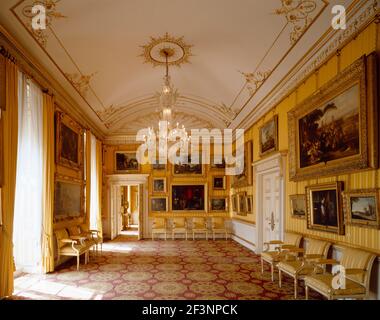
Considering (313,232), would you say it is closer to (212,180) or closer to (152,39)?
(152,39)

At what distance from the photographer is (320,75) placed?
18.2ft

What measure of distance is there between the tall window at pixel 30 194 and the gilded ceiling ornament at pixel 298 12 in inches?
202

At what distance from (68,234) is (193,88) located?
5643 millimetres

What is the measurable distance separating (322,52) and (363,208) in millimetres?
2904

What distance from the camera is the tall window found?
6233 mm

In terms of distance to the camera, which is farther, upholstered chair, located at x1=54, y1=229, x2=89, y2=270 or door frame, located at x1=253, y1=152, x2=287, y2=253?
door frame, located at x1=253, y1=152, x2=287, y2=253

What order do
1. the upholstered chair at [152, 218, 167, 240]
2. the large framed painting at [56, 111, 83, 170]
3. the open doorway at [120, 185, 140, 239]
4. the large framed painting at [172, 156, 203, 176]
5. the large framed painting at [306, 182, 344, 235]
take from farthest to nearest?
the open doorway at [120, 185, 140, 239] → the large framed painting at [172, 156, 203, 176] → the upholstered chair at [152, 218, 167, 240] → the large framed painting at [56, 111, 83, 170] → the large framed painting at [306, 182, 344, 235]

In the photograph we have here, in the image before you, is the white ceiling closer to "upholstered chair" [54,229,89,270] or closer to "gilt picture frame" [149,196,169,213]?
"upholstered chair" [54,229,89,270]

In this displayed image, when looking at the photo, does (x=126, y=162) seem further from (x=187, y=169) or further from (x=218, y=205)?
(x=218, y=205)

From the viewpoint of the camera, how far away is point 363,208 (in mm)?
4180

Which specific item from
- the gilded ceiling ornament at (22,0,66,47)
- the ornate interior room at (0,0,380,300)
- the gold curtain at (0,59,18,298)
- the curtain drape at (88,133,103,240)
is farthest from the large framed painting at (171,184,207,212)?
the gilded ceiling ornament at (22,0,66,47)

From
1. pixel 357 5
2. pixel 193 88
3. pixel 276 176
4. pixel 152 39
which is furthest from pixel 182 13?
pixel 276 176

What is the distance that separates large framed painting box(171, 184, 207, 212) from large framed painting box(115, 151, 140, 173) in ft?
6.35

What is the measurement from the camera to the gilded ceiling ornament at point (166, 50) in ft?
20.5
